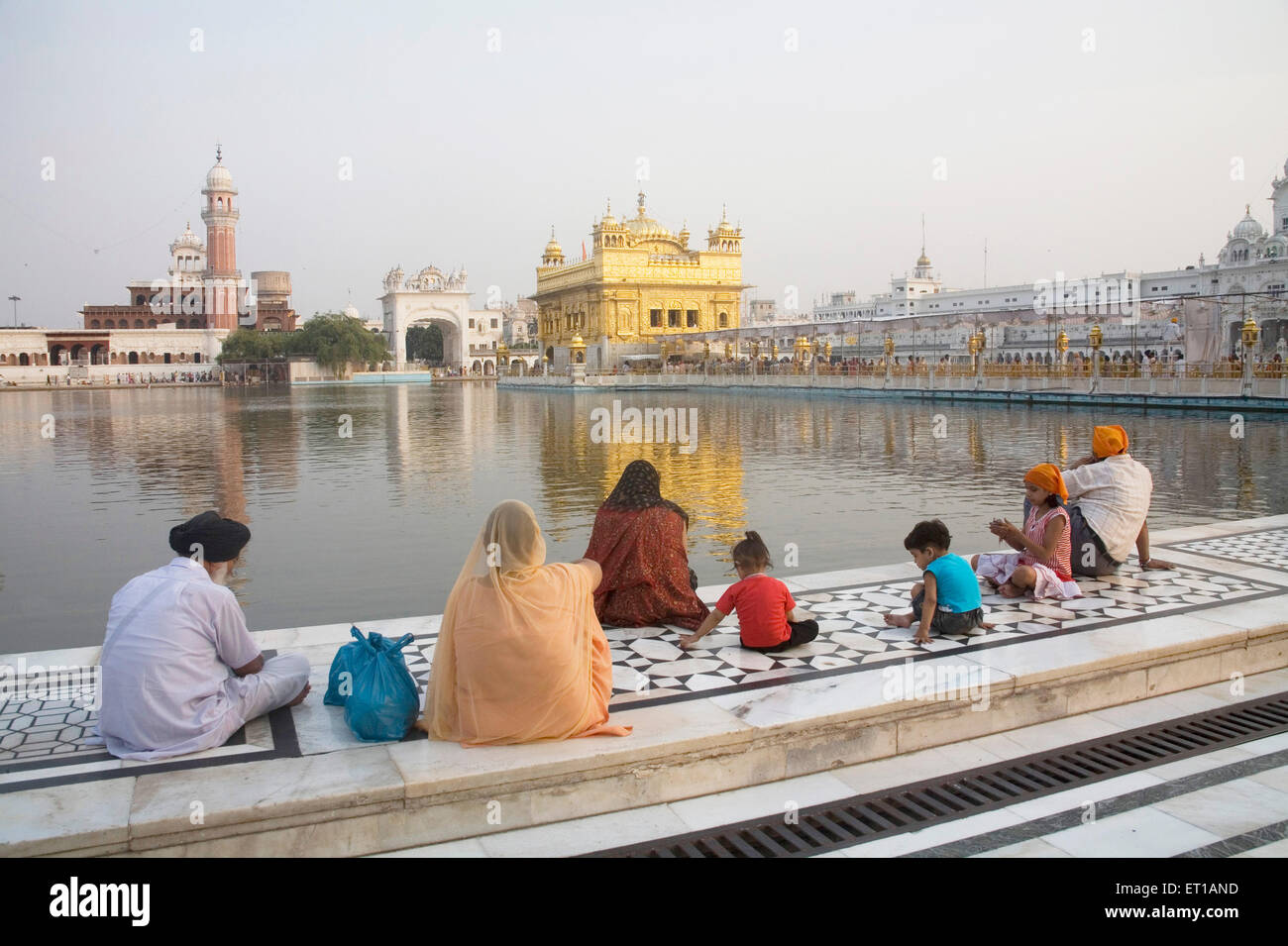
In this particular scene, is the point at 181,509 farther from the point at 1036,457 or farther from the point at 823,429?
the point at 823,429

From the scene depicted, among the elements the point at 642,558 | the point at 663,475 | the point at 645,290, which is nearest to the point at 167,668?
the point at 642,558

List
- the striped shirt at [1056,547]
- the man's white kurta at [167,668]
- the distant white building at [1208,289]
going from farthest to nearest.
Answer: the distant white building at [1208,289] → the striped shirt at [1056,547] → the man's white kurta at [167,668]

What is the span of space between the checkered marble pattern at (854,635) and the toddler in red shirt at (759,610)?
0.06 m

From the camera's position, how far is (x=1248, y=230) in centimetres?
5188

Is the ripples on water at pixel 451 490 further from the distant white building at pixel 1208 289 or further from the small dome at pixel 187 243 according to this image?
the small dome at pixel 187 243

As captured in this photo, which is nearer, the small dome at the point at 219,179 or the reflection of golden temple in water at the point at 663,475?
the reflection of golden temple in water at the point at 663,475

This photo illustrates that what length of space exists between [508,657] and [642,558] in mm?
1426

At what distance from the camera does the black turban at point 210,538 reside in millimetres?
→ 3396

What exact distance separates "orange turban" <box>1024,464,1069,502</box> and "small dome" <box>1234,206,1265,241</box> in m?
55.5

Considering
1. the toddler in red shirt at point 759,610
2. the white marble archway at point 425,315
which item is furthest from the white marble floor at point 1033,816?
the white marble archway at point 425,315

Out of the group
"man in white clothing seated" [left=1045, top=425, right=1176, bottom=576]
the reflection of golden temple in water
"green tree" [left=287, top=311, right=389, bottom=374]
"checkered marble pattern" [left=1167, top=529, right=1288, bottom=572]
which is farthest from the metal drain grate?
"green tree" [left=287, top=311, right=389, bottom=374]

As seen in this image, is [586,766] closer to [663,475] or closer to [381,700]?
[381,700]

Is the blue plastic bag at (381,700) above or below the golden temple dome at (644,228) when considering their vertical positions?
below

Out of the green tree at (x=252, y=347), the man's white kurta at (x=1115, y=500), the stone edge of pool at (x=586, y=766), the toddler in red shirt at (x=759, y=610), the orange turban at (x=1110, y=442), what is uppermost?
the green tree at (x=252, y=347)
